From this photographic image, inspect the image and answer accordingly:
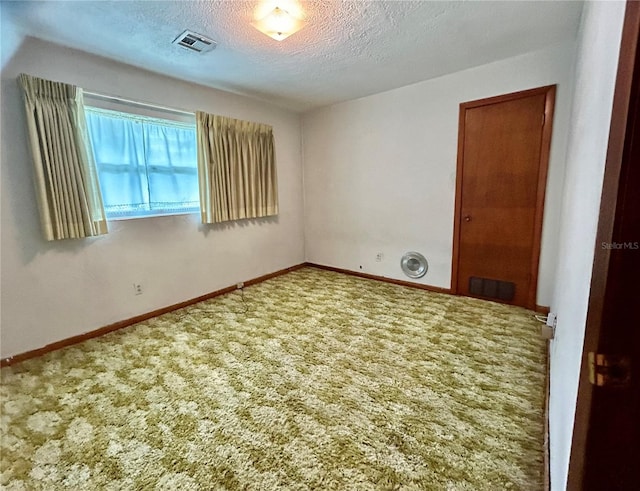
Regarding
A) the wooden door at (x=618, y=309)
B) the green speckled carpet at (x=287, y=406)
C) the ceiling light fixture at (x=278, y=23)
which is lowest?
the green speckled carpet at (x=287, y=406)

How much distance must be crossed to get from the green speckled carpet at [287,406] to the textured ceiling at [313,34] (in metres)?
2.32

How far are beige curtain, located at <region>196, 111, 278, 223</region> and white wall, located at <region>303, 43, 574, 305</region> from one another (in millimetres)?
775

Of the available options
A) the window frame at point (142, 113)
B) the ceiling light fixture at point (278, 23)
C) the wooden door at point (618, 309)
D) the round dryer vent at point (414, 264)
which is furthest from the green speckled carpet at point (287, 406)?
the ceiling light fixture at point (278, 23)

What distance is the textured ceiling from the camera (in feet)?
6.22

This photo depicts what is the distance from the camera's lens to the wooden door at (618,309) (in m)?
0.45

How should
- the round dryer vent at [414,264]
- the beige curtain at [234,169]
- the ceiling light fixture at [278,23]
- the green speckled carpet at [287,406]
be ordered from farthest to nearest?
the round dryer vent at [414,264], the beige curtain at [234,169], the ceiling light fixture at [278,23], the green speckled carpet at [287,406]

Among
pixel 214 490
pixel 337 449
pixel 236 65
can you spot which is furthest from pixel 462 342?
pixel 236 65

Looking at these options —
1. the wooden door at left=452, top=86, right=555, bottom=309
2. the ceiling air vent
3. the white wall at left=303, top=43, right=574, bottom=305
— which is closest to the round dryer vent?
the white wall at left=303, top=43, right=574, bottom=305

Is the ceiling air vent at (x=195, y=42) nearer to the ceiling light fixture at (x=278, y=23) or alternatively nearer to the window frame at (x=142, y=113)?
the ceiling light fixture at (x=278, y=23)

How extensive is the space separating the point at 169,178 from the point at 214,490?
2.76m

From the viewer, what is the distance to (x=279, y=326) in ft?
9.02

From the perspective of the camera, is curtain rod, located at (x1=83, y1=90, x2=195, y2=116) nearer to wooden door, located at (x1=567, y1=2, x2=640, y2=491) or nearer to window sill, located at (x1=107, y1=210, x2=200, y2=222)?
window sill, located at (x1=107, y1=210, x2=200, y2=222)

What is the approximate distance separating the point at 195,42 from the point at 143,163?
4.02 ft

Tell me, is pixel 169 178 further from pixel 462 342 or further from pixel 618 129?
pixel 618 129
